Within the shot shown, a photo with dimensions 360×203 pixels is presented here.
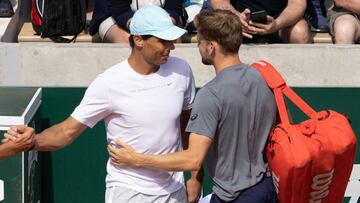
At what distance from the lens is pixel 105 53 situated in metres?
5.70

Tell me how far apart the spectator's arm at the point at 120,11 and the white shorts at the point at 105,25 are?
0.03 meters

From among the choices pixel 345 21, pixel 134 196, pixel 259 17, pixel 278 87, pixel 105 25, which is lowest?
pixel 134 196

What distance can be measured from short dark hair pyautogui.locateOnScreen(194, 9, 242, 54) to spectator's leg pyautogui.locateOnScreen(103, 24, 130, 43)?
191 centimetres

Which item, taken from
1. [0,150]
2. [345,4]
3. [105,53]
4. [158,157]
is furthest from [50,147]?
[345,4]

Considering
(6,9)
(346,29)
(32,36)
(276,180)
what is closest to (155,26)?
(276,180)

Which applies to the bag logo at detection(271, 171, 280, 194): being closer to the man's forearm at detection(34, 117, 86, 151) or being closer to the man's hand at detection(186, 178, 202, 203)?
the man's hand at detection(186, 178, 202, 203)

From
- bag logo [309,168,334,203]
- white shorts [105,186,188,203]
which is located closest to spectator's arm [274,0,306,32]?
bag logo [309,168,334,203]

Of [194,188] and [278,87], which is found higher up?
[278,87]

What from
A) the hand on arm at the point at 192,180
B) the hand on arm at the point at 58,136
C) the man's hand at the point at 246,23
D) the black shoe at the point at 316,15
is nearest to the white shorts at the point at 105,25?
the man's hand at the point at 246,23

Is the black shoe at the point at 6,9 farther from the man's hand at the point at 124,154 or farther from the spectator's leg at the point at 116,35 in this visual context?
the man's hand at the point at 124,154

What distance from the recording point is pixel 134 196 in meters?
4.38

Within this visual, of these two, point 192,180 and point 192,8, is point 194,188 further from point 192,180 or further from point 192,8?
point 192,8

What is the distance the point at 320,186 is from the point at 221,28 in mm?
963

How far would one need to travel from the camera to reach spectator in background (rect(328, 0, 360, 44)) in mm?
6137
